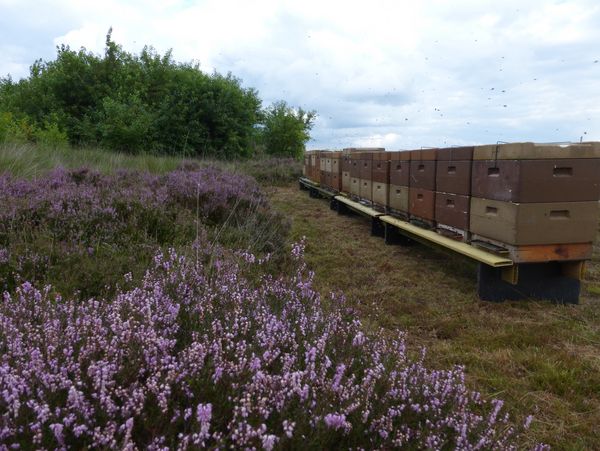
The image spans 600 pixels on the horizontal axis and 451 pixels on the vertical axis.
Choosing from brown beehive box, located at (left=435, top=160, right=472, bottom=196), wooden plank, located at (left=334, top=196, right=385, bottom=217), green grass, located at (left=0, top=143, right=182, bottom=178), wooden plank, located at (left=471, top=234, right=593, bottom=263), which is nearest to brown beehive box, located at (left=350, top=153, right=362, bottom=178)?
wooden plank, located at (left=334, top=196, right=385, bottom=217)

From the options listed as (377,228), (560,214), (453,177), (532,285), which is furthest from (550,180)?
(377,228)

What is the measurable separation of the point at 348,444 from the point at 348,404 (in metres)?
0.15

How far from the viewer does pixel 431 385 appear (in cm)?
214

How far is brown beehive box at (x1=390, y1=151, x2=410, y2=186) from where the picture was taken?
278 inches

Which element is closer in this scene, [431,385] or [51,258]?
[431,385]

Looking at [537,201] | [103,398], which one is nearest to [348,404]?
[103,398]

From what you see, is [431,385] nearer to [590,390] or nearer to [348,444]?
[348,444]

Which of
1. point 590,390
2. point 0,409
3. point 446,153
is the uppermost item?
point 446,153

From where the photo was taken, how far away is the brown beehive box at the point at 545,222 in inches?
177

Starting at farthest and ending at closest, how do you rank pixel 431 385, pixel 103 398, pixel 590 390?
pixel 590 390
pixel 431 385
pixel 103 398

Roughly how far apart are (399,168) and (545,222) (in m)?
3.12

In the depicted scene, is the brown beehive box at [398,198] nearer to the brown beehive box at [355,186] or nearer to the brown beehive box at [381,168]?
the brown beehive box at [381,168]

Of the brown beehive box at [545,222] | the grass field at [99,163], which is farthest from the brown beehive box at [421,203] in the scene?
the grass field at [99,163]

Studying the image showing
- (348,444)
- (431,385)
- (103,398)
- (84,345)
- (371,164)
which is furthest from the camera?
(371,164)
